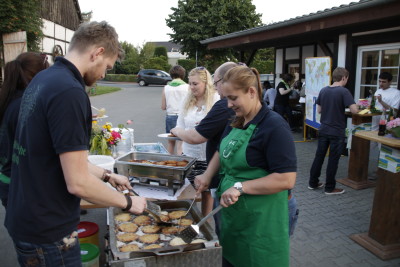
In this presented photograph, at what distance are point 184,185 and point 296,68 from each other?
10100 millimetres

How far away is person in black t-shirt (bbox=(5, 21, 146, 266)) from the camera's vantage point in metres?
1.37

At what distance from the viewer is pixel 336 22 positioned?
662 centimetres

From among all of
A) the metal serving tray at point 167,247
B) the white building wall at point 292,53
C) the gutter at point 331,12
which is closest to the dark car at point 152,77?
the white building wall at point 292,53

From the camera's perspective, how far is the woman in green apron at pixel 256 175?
5.97 feet

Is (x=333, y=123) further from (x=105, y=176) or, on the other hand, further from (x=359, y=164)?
(x=105, y=176)

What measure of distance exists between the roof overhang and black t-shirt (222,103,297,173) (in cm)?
454

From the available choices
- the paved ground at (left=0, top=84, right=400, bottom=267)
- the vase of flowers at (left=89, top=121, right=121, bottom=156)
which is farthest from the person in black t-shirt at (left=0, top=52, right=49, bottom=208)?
the paved ground at (left=0, top=84, right=400, bottom=267)

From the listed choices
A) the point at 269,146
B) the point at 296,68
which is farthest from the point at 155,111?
the point at 269,146

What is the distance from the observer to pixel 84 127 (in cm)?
144

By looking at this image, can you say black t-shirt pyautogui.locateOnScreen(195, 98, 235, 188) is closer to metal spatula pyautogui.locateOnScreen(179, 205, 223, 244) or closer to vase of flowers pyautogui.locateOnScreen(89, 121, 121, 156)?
metal spatula pyautogui.locateOnScreen(179, 205, 223, 244)

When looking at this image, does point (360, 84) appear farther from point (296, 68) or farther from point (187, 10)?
point (187, 10)

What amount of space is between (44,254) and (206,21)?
87.3 ft

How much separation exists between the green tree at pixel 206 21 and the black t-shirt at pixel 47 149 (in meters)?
24.9

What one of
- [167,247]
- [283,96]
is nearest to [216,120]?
[167,247]
